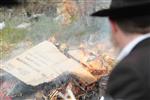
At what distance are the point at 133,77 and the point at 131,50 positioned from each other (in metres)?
0.15

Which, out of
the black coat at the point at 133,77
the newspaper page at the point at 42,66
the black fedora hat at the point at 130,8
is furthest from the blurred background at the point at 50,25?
the black coat at the point at 133,77

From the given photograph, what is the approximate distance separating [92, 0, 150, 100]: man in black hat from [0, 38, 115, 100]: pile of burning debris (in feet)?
8.19

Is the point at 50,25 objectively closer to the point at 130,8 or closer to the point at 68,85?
the point at 68,85

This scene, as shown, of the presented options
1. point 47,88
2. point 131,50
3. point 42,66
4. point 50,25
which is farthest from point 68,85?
point 131,50

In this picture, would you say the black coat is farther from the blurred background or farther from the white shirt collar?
the blurred background

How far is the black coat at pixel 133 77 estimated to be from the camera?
264cm

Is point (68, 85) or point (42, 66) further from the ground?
point (42, 66)

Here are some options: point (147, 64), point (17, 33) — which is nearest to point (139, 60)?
point (147, 64)

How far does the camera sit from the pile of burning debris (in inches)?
208

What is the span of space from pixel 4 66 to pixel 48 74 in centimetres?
39

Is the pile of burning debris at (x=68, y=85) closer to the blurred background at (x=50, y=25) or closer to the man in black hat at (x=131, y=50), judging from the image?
the blurred background at (x=50, y=25)

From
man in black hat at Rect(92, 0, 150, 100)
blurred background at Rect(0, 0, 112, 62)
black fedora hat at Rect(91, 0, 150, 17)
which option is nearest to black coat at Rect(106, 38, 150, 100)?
man in black hat at Rect(92, 0, 150, 100)

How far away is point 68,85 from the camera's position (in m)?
5.33

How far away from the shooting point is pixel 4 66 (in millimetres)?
5277
